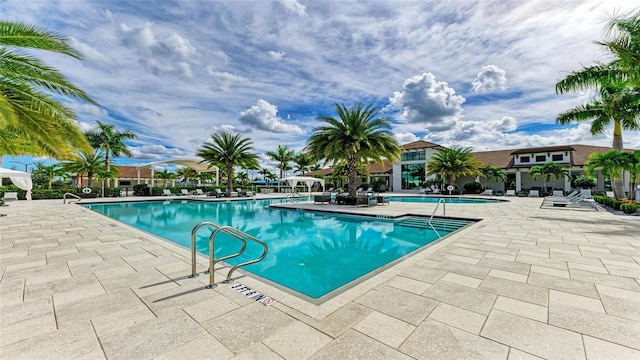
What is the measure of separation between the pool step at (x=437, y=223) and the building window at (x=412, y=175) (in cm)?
2599

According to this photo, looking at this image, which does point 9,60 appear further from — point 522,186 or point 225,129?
point 522,186

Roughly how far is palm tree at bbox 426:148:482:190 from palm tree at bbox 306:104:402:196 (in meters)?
14.8

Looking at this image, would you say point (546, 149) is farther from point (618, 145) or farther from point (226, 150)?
point (226, 150)

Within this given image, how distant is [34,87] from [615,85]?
76.1ft

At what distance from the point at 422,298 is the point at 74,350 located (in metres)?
3.65

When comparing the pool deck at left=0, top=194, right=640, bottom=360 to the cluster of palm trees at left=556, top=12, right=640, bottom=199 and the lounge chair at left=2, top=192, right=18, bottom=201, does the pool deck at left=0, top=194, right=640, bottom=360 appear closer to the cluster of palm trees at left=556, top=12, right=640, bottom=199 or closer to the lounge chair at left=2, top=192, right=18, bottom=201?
the cluster of palm trees at left=556, top=12, right=640, bottom=199

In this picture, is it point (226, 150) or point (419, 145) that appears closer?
point (226, 150)

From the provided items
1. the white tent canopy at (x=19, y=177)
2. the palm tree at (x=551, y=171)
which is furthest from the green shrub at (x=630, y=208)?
the white tent canopy at (x=19, y=177)

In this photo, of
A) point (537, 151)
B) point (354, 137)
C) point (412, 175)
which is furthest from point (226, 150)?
point (537, 151)

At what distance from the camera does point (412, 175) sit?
3753 centimetres

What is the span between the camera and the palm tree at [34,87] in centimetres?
589

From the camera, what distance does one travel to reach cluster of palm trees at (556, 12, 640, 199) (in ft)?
31.6

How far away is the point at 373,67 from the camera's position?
14.6 metres

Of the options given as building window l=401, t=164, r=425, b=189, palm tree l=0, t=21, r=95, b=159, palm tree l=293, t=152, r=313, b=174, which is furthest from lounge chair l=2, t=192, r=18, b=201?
building window l=401, t=164, r=425, b=189
